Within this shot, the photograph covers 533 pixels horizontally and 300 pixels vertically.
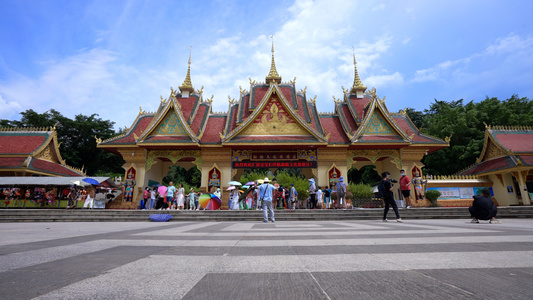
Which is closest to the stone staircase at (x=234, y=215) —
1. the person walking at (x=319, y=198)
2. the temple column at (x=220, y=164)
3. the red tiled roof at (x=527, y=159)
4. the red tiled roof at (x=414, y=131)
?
the person walking at (x=319, y=198)

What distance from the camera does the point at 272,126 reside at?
672 inches

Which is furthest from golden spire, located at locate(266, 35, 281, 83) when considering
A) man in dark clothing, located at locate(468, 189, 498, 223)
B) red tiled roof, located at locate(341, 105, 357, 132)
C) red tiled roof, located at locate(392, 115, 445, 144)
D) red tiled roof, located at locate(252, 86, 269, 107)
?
man in dark clothing, located at locate(468, 189, 498, 223)

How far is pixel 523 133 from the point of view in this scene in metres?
18.8

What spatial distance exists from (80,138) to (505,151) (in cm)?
4476

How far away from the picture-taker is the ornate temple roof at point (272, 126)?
16281mm

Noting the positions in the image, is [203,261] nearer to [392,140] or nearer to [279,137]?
[279,137]

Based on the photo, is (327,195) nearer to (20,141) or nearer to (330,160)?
(330,160)

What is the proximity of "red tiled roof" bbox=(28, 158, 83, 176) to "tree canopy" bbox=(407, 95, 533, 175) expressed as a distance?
3268 centimetres

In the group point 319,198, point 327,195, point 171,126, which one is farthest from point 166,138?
point 327,195

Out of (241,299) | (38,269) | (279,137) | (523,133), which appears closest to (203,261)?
(241,299)

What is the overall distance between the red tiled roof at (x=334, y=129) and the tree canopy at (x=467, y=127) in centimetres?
1227

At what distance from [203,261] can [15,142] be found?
26491 millimetres

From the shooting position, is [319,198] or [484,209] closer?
[484,209]

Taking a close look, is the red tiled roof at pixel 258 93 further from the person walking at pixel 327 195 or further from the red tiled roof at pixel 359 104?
the person walking at pixel 327 195
